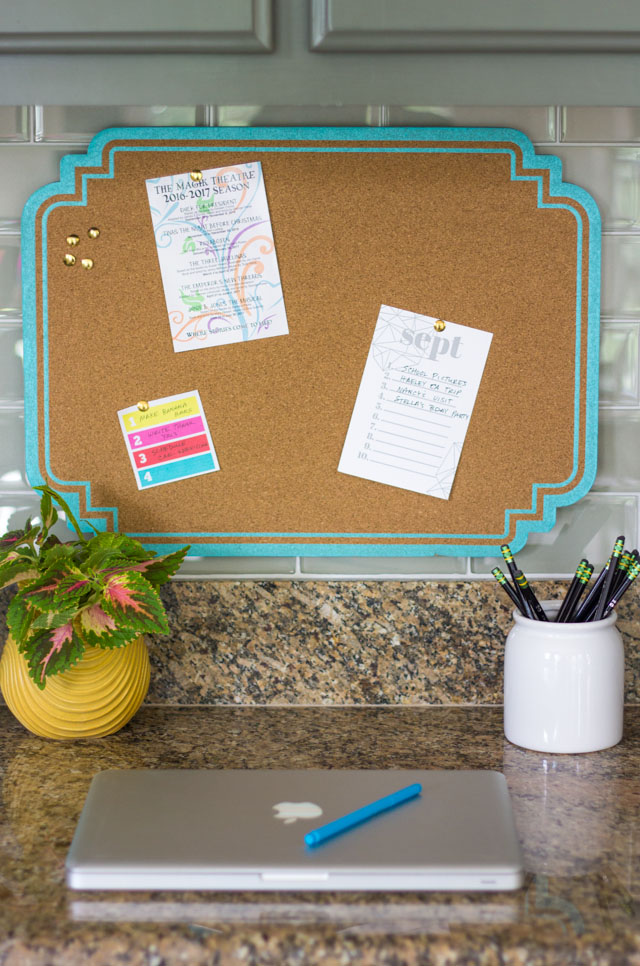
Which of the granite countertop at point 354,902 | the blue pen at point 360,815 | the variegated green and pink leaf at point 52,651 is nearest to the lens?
the granite countertop at point 354,902

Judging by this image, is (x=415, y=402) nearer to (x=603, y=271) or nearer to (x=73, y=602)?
(x=603, y=271)

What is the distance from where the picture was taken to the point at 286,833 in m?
0.79

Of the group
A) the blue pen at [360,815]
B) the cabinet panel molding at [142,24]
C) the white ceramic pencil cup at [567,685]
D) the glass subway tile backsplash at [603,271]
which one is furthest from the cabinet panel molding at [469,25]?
the blue pen at [360,815]

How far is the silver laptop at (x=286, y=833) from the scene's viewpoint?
72 cm

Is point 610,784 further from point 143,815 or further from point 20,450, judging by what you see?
point 20,450

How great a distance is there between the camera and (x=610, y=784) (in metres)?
0.93

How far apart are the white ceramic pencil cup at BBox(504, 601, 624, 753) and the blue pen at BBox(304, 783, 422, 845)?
20 cm

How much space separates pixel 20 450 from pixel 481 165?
729 millimetres

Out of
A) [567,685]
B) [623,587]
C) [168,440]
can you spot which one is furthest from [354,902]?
[168,440]

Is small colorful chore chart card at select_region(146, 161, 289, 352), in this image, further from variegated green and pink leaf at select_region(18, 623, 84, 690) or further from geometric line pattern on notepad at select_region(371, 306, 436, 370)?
variegated green and pink leaf at select_region(18, 623, 84, 690)

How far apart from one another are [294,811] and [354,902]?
142mm

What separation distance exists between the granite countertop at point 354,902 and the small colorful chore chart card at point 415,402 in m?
0.37

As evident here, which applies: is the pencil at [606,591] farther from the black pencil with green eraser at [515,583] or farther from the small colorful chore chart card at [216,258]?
the small colorful chore chart card at [216,258]

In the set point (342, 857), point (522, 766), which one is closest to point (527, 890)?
point (342, 857)
